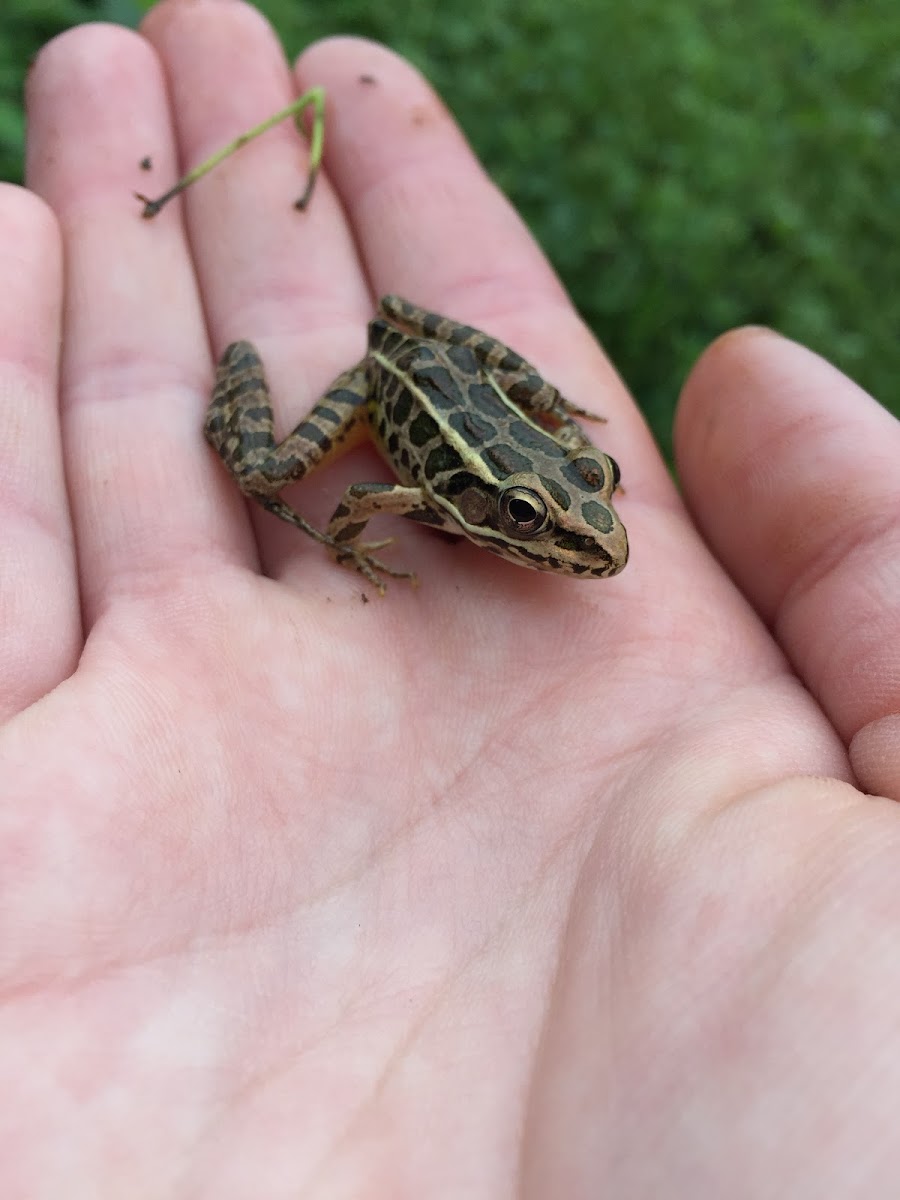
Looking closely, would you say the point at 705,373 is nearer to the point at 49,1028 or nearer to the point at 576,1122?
the point at 576,1122

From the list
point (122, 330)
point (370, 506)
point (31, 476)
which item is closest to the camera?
point (31, 476)

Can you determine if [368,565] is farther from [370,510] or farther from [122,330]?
[122,330]

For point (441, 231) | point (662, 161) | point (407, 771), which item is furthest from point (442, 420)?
point (662, 161)

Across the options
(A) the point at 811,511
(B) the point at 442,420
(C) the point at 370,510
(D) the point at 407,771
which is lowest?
(D) the point at 407,771

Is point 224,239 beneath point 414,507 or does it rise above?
above

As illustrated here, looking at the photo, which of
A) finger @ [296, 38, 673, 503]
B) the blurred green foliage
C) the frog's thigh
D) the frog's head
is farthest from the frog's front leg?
the blurred green foliage

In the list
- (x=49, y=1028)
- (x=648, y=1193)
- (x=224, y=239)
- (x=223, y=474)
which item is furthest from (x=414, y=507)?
(x=648, y=1193)

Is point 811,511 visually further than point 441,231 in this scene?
No

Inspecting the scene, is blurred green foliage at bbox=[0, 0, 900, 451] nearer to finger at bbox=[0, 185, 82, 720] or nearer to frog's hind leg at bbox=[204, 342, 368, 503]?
finger at bbox=[0, 185, 82, 720]
